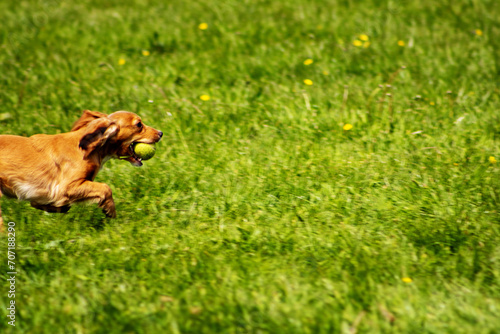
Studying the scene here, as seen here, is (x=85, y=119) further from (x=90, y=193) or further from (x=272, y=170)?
(x=272, y=170)

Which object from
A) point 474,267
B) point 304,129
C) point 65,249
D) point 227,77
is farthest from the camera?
point 227,77

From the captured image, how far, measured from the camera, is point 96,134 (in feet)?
12.9

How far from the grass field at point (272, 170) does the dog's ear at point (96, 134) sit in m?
0.53

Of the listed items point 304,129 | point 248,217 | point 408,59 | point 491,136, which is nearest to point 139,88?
point 304,129

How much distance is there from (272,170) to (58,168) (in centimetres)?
168

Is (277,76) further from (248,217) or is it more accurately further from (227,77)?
(248,217)

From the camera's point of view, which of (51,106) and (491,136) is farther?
(51,106)

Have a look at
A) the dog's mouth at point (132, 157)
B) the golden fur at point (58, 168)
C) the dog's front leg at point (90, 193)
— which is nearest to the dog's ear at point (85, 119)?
the golden fur at point (58, 168)

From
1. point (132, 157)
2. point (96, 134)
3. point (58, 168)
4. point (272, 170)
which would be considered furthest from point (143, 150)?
point (272, 170)

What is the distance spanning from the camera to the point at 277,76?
19.8 feet

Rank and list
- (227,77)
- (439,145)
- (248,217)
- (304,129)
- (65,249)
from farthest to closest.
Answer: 1. (227,77)
2. (304,129)
3. (439,145)
4. (248,217)
5. (65,249)

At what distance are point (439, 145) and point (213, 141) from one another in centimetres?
199

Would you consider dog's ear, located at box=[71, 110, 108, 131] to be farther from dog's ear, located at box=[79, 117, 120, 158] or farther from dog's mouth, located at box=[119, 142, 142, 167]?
dog's mouth, located at box=[119, 142, 142, 167]

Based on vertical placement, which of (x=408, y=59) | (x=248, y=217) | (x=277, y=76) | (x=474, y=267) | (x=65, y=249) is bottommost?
(x=65, y=249)
